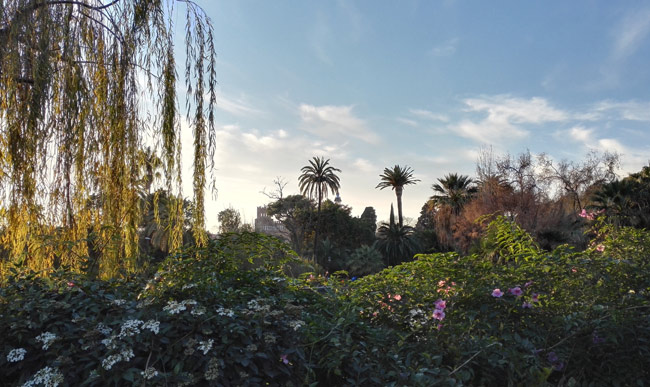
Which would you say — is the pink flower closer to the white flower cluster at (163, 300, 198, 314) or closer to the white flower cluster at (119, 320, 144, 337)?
the white flower cluster at (163, 300, 198, 314)

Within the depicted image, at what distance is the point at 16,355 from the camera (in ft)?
7.77

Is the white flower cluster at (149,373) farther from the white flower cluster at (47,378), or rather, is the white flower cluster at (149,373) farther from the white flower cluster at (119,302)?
the white flower cluster at (119,302)

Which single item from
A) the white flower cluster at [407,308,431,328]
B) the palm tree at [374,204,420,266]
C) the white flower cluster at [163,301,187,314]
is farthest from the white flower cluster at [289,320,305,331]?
the palm tree at [374,204,420,266]

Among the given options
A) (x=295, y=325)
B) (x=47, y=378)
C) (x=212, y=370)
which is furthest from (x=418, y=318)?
(x=47, y=378)

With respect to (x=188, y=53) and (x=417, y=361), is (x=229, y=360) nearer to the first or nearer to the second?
(x=417, y=361)

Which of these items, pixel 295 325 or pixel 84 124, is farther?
pixel 84 124

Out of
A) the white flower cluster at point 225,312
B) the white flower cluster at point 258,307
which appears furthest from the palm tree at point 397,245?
the white flower cluster at point 225,312

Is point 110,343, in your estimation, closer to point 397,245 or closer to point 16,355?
point 16,355

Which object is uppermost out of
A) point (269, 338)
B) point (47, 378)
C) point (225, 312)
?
point (225, 312)

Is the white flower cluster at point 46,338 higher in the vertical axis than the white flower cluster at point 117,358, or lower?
higher

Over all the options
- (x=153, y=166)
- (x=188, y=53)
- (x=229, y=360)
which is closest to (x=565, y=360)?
(x=229, y=360)

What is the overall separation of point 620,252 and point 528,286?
4.56 ft

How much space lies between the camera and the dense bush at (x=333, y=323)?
236cm

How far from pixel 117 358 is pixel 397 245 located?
32362 mm
